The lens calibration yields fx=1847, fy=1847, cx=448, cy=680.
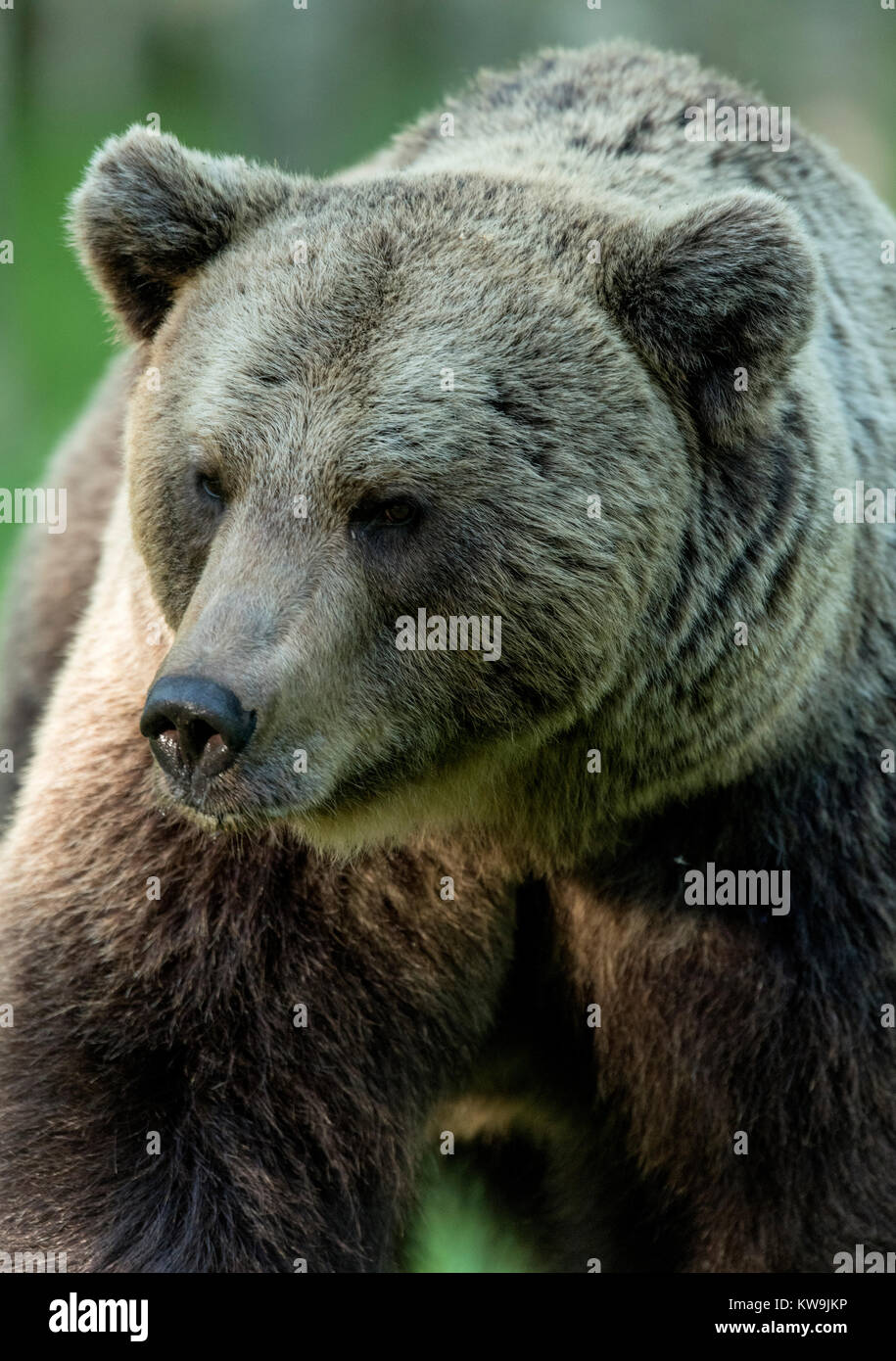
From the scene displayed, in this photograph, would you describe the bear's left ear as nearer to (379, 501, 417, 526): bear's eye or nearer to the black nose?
(379, 501, 417, 526): bear's eye

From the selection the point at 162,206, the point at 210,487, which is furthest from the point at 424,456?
the point at 162,206

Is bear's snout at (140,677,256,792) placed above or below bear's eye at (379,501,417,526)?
below

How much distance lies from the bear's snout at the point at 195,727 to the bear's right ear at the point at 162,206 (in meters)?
1.35

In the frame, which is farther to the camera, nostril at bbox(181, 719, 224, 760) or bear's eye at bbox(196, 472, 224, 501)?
bear's eye at bbox(196, 472, 224, 501)

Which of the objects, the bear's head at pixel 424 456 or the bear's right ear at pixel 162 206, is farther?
the bear's right ear at pixel 162 206

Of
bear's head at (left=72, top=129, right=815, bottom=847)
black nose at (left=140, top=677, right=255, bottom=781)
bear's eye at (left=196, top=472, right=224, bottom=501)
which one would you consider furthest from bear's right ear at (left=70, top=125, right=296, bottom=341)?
black nose at (left=140, top=677, right=255, bottom=781)

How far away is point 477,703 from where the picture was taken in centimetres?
432

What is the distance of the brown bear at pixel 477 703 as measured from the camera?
414 cm

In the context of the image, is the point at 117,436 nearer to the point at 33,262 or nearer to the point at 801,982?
the point at 801,982

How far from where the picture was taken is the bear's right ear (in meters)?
4.55

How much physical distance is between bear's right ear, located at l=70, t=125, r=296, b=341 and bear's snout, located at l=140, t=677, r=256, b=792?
1.35 metres

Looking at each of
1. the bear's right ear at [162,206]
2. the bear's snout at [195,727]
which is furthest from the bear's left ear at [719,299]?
the bear's snout at [195,727]

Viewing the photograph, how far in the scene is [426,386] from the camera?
4109 millimetres

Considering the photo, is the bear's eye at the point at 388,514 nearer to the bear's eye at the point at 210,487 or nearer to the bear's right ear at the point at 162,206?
the bear's eye at the point at 210,487
